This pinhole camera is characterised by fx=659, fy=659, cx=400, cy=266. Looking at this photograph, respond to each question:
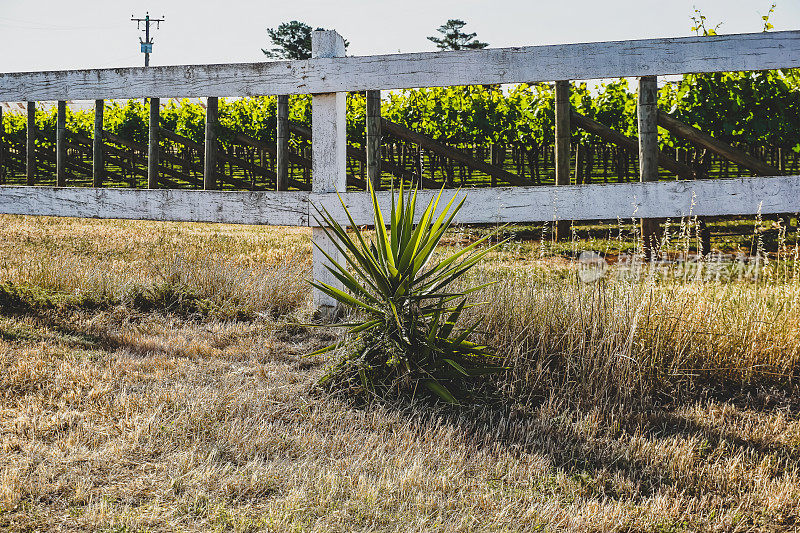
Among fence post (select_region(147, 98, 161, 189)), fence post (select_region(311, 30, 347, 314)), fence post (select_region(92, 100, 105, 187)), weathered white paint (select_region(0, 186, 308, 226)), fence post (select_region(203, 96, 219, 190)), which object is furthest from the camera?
fence post (select_region(203, 96, 219, 190))

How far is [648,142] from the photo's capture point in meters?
4.84

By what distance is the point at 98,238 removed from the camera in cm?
882

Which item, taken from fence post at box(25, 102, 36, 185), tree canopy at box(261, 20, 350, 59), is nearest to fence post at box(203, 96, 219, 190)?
fence post at box(25, 102, 36, 185)

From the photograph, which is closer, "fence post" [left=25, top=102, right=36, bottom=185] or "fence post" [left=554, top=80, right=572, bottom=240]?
"fence post" [left=25, top=102, right=36, bottom=185]

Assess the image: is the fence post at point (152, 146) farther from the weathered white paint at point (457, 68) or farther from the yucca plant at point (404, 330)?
the yucca plant at point (404, 330)

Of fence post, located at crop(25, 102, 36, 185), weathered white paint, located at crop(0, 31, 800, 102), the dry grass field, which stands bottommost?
the dry grass field

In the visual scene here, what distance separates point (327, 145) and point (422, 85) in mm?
721

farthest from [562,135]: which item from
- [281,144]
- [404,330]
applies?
[404,330]

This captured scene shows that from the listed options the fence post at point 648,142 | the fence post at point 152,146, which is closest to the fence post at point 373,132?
the fence post at point 152,146

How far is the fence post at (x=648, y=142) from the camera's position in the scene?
452 centimetres

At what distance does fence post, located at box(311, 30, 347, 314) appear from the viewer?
4258 mm

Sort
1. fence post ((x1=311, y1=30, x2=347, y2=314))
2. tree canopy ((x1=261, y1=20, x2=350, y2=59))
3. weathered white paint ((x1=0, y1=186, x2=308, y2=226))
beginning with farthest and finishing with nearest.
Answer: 1. tree canopy ((x1=261, y1=20, x2=350, y2=59))
2. weathered white paint ((x1=0, y1=186, x2=308, y2=226))
3. fence post ((x1=311, y1=30, x2=347, y2=314))

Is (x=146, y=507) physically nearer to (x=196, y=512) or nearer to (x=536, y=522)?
(x=196, y=512)

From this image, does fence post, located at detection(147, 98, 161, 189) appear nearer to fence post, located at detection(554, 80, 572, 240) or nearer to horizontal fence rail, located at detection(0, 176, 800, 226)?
horizontal fence rail, located at detection(0, 176, 800, 226)
